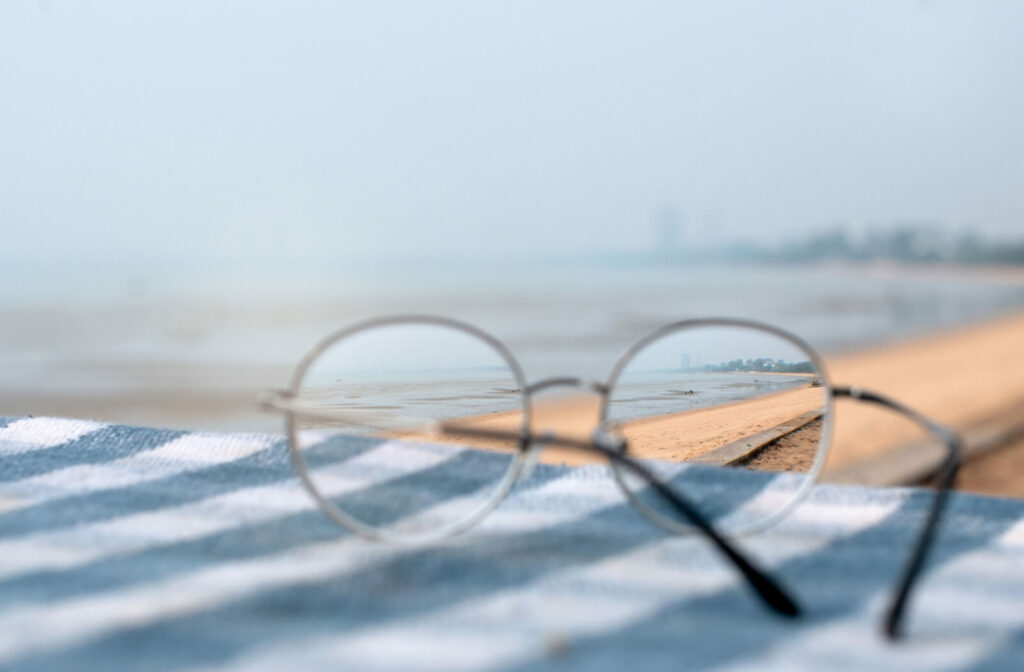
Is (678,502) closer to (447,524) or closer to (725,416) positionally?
(447,524)

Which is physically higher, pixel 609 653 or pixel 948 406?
pixel 609 653

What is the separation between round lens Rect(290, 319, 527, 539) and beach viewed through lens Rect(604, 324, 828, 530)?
0.07 m

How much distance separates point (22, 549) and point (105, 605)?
9 cm

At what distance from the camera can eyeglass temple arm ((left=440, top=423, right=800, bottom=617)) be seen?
33cm

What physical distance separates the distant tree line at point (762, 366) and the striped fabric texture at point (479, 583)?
0.21 feet

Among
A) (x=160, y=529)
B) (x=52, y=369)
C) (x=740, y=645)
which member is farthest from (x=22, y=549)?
(x=52, y=369)

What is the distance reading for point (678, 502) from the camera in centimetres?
36

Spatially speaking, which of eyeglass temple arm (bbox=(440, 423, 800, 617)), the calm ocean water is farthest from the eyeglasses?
the calm ocean water

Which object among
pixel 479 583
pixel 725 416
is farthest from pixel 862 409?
pixel 479 583

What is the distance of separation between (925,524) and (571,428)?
0.18 meters

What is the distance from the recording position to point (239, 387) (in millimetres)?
7301

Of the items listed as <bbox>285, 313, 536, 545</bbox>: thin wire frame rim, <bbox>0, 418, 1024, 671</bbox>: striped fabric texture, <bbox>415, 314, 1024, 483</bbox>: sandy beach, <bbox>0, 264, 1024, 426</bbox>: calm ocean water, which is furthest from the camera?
<bbox>0, 264, 1024, 426</bbox>: calm ocean water

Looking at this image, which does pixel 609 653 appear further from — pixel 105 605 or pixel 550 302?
pixel 550 302

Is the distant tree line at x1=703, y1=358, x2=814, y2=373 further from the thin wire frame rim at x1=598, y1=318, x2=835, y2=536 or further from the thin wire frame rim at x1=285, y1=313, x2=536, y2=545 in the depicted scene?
the thin wire frame rim at x1=285, y1=313, x2=536, y2=545
